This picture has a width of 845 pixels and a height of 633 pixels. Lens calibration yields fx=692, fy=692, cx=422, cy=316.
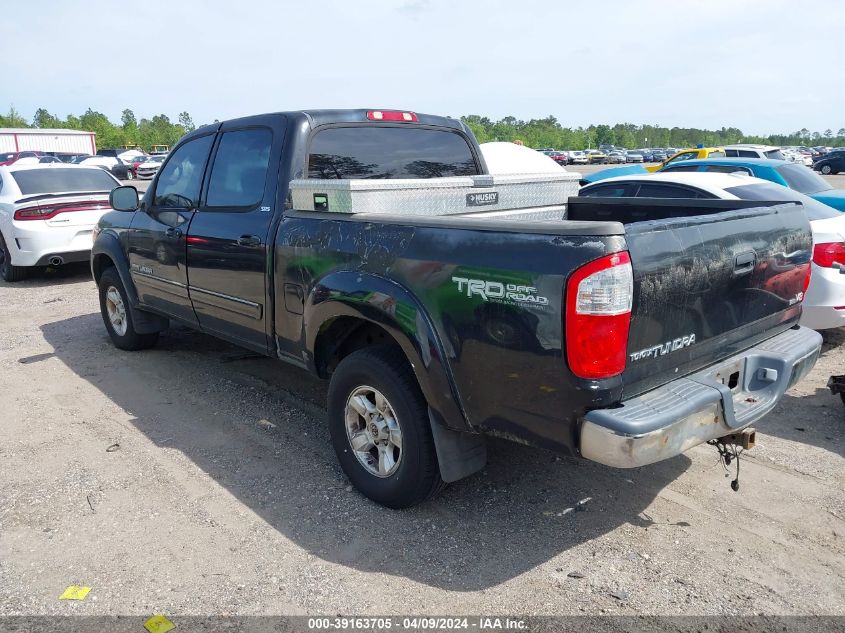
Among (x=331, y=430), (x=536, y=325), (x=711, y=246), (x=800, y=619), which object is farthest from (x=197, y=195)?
(x=800, y=619)

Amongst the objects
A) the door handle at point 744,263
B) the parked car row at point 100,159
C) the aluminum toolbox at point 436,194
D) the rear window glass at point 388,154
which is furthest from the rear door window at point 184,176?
the parked car row at point 100,159

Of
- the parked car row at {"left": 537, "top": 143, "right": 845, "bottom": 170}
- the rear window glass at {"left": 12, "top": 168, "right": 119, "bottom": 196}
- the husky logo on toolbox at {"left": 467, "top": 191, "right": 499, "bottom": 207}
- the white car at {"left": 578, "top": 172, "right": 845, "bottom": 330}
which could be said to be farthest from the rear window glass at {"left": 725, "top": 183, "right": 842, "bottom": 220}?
the rear window glass at {"left": 12, "top": 168, "right": 119, "bottom": 196}

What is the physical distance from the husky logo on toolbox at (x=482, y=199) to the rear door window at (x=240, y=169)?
1281 mm

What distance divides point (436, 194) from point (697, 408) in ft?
6.46

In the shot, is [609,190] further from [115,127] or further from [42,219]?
[115,127]

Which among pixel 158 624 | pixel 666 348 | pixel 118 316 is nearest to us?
pixel 158 624

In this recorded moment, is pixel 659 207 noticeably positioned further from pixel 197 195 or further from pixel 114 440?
pixel 114 440

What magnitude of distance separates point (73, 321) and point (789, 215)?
24.2 ft

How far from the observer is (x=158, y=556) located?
10.9 feet

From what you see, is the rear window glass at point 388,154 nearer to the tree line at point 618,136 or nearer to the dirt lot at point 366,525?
the dirt lot at point 366,525

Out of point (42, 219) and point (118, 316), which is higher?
point (42, 219)

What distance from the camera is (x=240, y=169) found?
4.58 m

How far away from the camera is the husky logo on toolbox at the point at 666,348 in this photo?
9.27 feet

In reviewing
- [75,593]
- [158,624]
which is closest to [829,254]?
[158,624]
